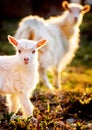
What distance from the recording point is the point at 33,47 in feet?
20.1

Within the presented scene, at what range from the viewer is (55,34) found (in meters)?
12.0

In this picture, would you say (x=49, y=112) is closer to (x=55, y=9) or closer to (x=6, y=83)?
(x=6, y=83)

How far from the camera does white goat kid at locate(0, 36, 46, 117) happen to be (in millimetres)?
6082

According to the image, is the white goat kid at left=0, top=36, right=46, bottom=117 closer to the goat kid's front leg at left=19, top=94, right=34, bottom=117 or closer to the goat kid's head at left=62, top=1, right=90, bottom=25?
the goat kid's front leg at left=19, top=94, right=34, bottom=117

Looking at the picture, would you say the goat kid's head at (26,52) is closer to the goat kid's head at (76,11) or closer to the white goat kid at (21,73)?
the white goat kid at (21,73)

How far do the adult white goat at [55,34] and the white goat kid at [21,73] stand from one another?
179 inches

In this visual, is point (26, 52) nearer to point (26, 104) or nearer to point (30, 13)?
point (26, 104)

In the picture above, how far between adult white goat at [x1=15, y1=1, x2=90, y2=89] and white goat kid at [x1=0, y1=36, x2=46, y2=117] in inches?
179

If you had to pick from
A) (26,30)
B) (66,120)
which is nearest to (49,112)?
(66,120)

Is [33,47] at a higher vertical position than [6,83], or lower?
higher

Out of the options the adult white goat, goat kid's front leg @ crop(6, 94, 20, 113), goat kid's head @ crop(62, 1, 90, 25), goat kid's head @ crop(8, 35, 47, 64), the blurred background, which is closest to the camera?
goat kid's head @ crop(8, 35, 47, 64)

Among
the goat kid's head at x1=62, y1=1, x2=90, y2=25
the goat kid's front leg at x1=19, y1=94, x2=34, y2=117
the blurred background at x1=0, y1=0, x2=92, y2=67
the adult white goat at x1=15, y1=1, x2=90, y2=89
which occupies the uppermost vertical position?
the blurred background at x1=0, y1=0, x2=92, y2=67

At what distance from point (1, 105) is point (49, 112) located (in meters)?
0.76

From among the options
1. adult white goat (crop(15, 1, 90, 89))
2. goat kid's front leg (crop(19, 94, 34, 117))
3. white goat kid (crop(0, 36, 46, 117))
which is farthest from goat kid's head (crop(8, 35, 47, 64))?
adult white goat (crop(15, 1, 90, 89))
